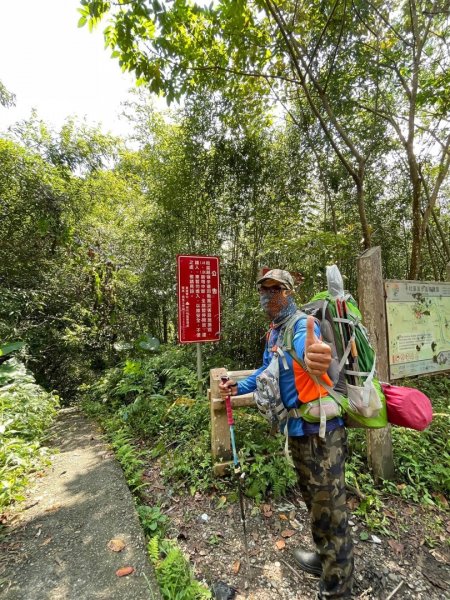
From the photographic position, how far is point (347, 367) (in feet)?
5.39

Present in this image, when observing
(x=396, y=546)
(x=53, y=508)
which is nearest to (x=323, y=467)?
(x=396, y=546)

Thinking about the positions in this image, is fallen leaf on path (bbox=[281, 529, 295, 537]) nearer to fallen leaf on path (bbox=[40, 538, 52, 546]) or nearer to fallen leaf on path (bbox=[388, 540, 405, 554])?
fallen leaf on path (bbox=[388, 540, 405, 554])

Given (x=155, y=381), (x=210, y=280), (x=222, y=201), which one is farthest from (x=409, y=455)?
(x=222, y=201)

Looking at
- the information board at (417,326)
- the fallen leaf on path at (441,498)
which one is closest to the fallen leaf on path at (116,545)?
the information board at (417,326)

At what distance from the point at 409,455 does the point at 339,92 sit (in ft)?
16.3

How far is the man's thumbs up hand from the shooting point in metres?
1.36

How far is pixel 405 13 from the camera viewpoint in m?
4.16

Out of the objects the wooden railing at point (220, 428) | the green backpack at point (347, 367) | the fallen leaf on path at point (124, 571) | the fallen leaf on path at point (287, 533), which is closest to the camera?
the green backpack at point (347, 367)

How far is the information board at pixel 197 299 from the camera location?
164 inches

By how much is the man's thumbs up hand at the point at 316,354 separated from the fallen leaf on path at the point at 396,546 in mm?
1860

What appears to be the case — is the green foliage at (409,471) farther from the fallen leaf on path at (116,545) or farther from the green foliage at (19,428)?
the green foliage at (19,428)

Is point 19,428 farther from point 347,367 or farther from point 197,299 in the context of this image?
point 347,367

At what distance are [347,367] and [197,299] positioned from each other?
9.38 feet

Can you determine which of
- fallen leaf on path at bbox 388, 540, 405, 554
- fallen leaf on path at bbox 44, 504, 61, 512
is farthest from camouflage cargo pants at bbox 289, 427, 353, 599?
fallen leaf on path at bbox 44, 504, 61, 512
